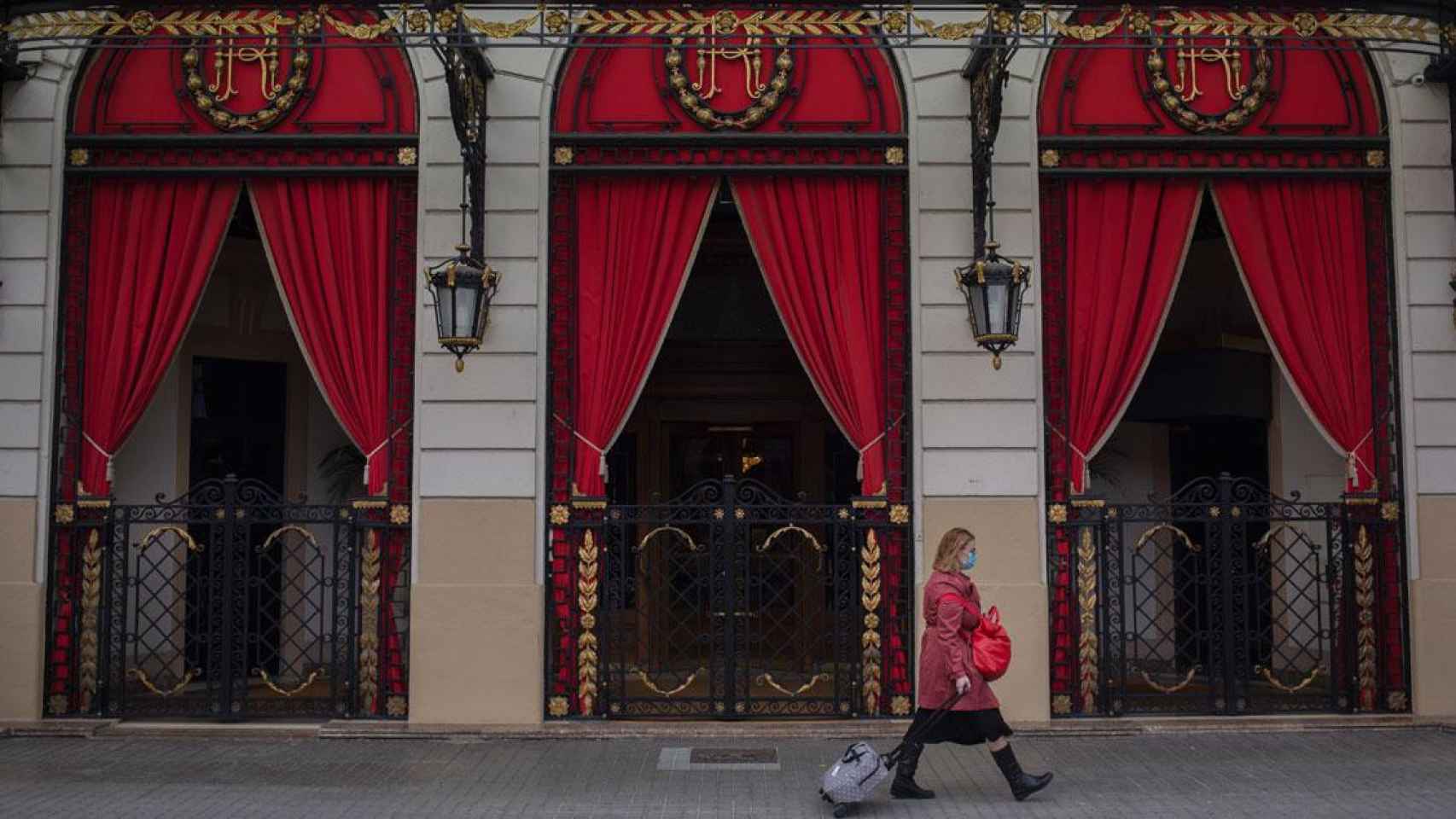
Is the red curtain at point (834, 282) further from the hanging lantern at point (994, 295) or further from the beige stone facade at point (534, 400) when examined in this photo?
the hanging lantern at point (994, 295)

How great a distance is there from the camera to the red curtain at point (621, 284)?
1124 centimetres

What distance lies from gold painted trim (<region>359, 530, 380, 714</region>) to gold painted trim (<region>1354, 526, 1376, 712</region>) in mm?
7927

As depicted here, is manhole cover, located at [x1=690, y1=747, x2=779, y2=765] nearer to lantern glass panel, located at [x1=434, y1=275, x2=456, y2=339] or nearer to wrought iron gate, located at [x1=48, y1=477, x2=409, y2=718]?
wrought iron gate, located at [x1=48, y1=477, x2=409, y2=718]

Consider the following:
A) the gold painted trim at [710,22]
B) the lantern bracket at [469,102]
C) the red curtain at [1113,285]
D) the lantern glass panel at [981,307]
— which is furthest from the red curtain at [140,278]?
the red curtain at [1113,285]

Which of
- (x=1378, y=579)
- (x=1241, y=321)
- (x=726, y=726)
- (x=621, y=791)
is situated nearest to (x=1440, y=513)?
(x=1378, y=579)

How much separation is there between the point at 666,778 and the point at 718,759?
2.31ft

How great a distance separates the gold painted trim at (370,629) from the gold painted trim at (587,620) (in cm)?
162

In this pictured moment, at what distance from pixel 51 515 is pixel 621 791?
5.48 m

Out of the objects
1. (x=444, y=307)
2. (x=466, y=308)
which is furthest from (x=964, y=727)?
(x=444, y=307)

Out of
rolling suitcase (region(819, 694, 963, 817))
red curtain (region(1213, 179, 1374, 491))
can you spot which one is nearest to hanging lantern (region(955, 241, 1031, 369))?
red curtain (region(1213, 179, 1374, 491))

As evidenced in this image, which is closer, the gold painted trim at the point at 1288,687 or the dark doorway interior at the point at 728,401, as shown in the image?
the gold painted trim at the point at 1288,687

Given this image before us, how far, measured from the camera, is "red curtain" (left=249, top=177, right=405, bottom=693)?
36.9 feet

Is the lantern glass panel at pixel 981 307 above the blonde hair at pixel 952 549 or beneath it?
above

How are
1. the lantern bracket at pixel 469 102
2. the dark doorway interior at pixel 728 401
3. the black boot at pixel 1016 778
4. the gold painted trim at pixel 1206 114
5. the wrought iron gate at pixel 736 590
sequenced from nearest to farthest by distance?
the black boot at pixel 1016 778, the lantern bracket at pixel 469 102, the wrought iron gate at pixel 736 590, the gold painted trim at pixel 1206 114, the dark doorway interior at pixel 728 401
